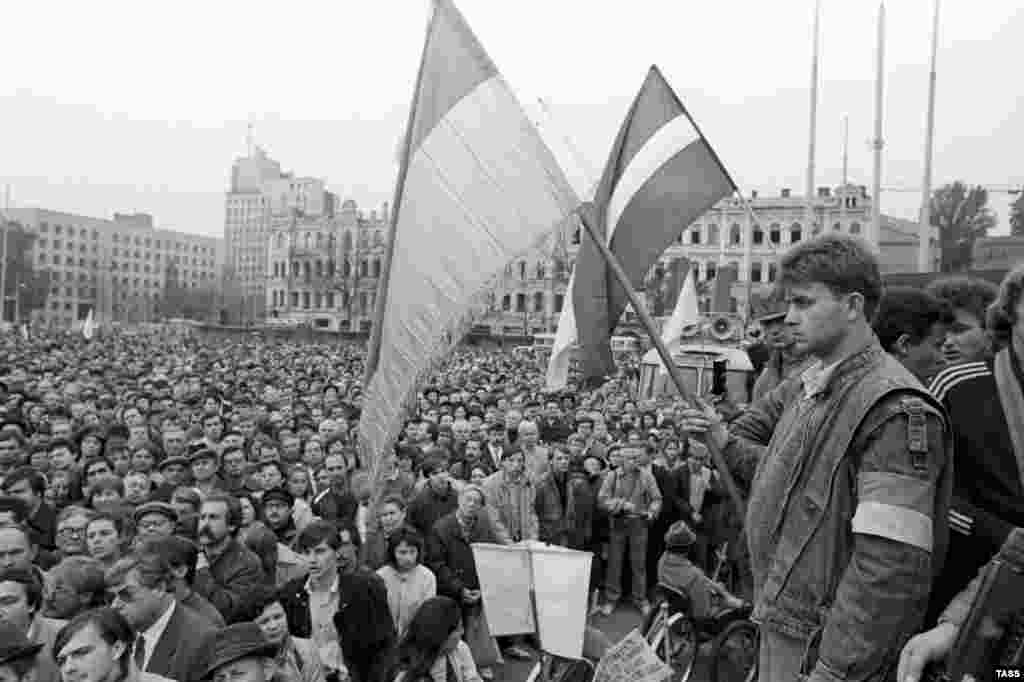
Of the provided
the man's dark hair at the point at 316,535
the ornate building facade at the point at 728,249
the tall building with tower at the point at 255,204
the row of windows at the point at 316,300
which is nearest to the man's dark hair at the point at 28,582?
the man's dark hair at the point at 316,535

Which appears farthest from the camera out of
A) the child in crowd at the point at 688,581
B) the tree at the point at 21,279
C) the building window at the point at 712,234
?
the tree at the point at 21,279

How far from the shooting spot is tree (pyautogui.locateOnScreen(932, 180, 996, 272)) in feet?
183

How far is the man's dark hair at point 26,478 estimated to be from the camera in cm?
674

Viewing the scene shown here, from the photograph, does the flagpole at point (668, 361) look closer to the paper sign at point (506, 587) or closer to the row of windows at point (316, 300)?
the paper sign at point (506, 587)

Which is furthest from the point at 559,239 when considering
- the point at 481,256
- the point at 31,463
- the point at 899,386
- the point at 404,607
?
the point at 31,463

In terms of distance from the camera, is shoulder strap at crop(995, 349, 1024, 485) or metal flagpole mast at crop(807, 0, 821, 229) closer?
shoulder strap at crop(995, 349, 1024, 485)

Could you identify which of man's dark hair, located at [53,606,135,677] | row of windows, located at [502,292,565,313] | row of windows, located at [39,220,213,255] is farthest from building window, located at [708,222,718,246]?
row of windows, located at [39,220,213,255]

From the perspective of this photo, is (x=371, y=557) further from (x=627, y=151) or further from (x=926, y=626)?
(x=926, y=626)

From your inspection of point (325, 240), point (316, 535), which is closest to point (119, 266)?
point (325, 240)

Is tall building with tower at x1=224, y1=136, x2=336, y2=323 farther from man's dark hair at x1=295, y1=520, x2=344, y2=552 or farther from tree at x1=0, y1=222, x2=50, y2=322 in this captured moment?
man's dark hair at x1=295, y1=520, x2=344, y2=552

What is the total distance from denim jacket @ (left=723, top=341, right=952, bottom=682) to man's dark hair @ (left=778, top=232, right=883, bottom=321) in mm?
159

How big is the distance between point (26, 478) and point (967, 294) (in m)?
6.06

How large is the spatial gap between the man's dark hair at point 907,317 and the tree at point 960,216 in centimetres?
→ 5617

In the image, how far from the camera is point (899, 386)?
7.64 ft
